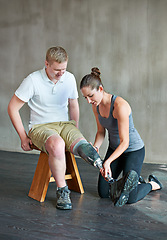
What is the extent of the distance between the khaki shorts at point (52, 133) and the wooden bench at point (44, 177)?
0.14 m

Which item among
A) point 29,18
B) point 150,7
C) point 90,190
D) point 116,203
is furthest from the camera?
point 29,18

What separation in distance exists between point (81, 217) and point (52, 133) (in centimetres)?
63

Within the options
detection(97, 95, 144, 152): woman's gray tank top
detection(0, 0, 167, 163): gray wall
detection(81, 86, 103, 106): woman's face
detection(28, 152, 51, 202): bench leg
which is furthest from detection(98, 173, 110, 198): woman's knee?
detection(0, 0, 167, 163): gray wall

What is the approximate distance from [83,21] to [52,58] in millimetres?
1897

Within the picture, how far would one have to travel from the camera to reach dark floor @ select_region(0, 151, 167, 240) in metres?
1.90

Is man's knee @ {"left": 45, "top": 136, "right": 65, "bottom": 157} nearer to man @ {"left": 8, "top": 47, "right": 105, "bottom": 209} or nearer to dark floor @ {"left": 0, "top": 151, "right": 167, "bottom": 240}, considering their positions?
man @ {"left": 8, "top": 47, "right": 105, "bottom": 209}

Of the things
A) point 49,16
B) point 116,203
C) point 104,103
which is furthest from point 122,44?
point 116,203

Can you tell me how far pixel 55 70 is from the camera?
237 centimetres

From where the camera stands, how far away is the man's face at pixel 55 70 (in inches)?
92.0

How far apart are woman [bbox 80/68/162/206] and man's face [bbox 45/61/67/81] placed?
22 cm

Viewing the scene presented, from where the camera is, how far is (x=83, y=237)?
1867 mm

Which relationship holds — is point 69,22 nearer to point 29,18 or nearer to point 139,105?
point 29,18

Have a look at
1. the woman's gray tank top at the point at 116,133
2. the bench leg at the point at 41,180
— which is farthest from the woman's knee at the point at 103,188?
the bench leg at the point at 41,180

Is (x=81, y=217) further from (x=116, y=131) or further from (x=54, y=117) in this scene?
(x=54, y=117)
